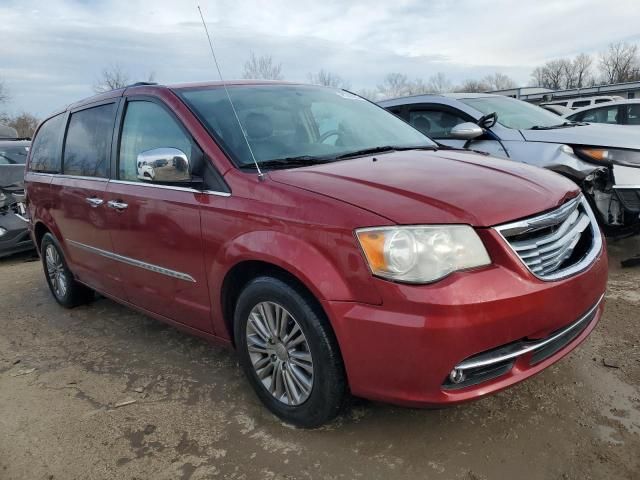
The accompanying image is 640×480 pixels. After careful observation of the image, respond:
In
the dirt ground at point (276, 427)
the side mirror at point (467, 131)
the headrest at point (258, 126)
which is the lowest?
the dirt ground at point (276, 427)

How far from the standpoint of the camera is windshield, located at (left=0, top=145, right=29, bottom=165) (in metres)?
8.10

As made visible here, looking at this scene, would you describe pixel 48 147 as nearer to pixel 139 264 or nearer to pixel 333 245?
pixel 139 264

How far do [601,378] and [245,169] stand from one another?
7.28ft

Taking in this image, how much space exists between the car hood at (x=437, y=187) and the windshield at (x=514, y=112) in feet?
9.56

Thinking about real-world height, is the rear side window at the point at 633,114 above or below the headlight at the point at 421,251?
above

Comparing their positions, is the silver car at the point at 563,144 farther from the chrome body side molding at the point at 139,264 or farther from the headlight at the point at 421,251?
the chrome body side molding at the point at 139,264

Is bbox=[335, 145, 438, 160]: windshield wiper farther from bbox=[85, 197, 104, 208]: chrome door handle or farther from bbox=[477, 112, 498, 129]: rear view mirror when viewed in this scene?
bbox=[477, 112, 498, 129]: rear view mirror

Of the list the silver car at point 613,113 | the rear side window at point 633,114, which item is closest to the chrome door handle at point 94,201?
the silver car at point 613,113

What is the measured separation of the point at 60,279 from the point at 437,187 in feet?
12.8

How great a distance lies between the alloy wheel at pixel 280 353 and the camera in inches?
97.0

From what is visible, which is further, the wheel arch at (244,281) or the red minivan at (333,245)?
the wheel arch at (244,281)

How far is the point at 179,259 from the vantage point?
2971 millimetres

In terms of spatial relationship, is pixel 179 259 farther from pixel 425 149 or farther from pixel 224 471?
pixel 425 149

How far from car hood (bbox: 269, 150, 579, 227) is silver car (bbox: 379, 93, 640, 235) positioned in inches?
66.8
